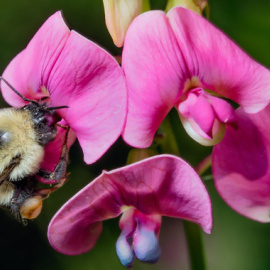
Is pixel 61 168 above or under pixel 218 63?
under

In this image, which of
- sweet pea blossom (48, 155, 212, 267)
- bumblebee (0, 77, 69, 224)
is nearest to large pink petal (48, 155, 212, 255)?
sweet pea blossom (48, 155, 212, 267)

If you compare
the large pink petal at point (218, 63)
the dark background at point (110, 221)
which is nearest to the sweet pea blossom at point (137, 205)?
the large pink petal at point (218, 63)

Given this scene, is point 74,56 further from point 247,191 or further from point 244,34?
point 244,34

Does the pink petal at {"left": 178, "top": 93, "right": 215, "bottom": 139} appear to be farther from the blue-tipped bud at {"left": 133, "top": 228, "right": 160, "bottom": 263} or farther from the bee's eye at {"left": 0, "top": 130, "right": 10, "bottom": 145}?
the bee's eye at {"left": 0, "top": 130, "right": 10, "bottom": 145}

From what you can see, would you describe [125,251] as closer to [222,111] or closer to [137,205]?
[137,205]

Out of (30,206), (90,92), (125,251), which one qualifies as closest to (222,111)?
(90,92)
